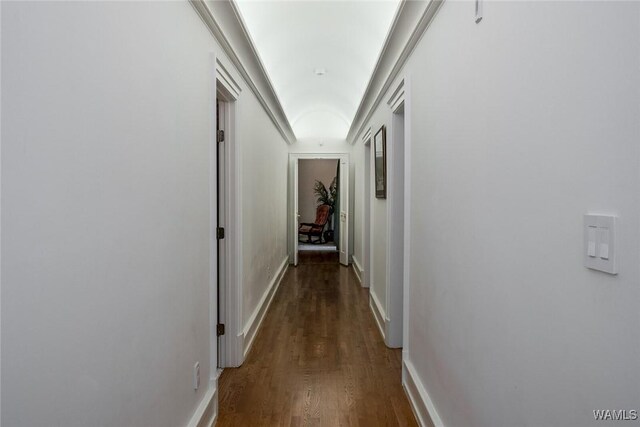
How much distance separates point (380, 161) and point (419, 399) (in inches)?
87.0

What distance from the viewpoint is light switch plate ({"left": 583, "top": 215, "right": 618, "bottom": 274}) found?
719 millimetres

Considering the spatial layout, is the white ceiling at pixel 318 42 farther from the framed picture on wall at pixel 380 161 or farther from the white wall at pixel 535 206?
the white wall at pixel 535 206

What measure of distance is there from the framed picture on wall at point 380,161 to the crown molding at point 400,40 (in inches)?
14.6

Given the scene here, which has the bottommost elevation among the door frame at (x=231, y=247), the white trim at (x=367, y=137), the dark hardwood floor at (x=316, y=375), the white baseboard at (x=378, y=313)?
the dark hardwood floor at (x=316, y=375)

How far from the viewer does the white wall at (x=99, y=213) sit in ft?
2.47

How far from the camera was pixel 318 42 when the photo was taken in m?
3.96

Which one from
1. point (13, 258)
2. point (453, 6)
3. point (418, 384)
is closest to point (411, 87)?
point (453, 6)

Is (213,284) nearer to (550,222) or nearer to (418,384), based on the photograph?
(418,384)

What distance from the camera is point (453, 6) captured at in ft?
5.23

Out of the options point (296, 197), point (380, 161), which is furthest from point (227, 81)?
point (296, 197)

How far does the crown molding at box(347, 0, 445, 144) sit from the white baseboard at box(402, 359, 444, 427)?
206cm

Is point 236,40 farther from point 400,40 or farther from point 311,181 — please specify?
point 311,181

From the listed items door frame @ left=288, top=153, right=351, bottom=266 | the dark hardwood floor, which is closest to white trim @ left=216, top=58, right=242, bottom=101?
the dark hardwood floor

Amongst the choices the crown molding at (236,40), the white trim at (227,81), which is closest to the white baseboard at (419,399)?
the white trim at (227,81)
